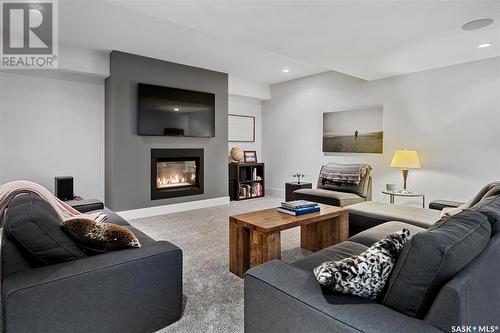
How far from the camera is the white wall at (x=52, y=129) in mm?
3932

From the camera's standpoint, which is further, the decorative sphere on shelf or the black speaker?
the decorative sphere on shelf

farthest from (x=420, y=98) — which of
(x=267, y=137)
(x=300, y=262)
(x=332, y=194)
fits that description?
(x=300, y=262)

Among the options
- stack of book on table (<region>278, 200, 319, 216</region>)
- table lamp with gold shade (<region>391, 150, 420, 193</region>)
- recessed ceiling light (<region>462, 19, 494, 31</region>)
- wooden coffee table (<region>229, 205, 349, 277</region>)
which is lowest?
wooden coffee table (<region>229, 205, 349, 277</region>)

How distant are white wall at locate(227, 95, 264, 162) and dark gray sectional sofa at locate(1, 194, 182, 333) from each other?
4830 millimetres

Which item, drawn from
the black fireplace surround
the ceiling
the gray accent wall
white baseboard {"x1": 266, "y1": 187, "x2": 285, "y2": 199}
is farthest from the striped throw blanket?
the gray accent wall

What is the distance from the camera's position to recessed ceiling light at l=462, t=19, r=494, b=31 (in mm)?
2620

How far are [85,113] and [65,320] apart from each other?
12.9 ft

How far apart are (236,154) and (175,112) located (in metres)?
1.76

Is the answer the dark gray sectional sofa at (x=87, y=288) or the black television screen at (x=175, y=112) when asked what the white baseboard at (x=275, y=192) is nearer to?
the black television screen at (x=175, y=112)

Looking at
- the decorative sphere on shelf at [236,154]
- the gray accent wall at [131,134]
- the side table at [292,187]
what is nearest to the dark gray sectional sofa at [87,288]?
the gray accent wall at [131,134]

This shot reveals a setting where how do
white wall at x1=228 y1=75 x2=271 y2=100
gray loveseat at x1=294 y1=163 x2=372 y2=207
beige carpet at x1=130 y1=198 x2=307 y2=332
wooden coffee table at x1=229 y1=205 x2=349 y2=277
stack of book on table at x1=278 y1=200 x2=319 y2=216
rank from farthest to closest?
white wall at x1=228 y1=75 x2=271 y2=100 → gray loveseat at x1=294 y1=163 x2=372 y2=207 → stack of book on table at x1=278 y1=200 x2=319 y2=216 → wooden coffee table at x1=229 y1=205 x2=349 y2=277 → beige carpet at x1=130 y1=198 x2=307 y2=332

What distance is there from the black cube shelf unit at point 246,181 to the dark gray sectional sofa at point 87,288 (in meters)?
4.27

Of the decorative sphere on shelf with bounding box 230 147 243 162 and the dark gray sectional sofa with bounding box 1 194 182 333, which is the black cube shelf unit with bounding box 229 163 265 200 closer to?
the decorative sphere on shelf with bounding box 230 147 243 162

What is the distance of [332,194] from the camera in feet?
13.5
